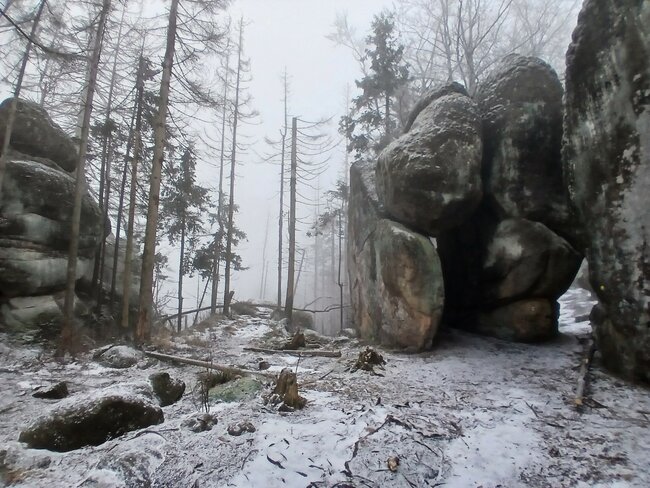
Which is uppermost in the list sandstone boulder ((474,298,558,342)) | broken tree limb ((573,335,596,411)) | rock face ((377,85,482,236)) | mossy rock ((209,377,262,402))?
rock face ((377,85,482,236))

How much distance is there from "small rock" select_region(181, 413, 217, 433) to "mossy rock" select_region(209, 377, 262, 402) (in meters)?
0.78

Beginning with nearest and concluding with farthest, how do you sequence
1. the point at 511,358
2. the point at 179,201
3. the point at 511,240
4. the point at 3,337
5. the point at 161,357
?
the point at 511,358 < the point at 161,357 < the point at 511,240 < the point at 3,337 < the point at 179,201

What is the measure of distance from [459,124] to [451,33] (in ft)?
41.6

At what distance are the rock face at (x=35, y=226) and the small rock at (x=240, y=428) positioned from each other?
9.49 metres

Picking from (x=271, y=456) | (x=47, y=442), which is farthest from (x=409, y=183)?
(x=47, y=442)

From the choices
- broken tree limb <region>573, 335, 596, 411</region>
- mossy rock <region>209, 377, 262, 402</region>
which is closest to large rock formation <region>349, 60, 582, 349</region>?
broken tree limb <region>573, 335, 596, 411</region>

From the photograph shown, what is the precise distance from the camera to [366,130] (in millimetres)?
19141

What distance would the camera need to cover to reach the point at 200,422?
4203 mm

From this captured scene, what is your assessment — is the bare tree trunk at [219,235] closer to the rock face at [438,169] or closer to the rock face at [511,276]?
the rock face at [438,169]

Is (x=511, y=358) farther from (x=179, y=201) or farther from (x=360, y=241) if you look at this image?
(x=179, y=201)

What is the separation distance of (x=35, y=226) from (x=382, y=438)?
12.4 metres

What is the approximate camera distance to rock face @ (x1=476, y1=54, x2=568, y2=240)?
8.30 metres

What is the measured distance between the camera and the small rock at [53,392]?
16.9 feet

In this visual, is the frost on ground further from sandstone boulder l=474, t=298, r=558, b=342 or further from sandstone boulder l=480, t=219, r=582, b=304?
sandstone boulder l=480, t=219, r=582, b=304
